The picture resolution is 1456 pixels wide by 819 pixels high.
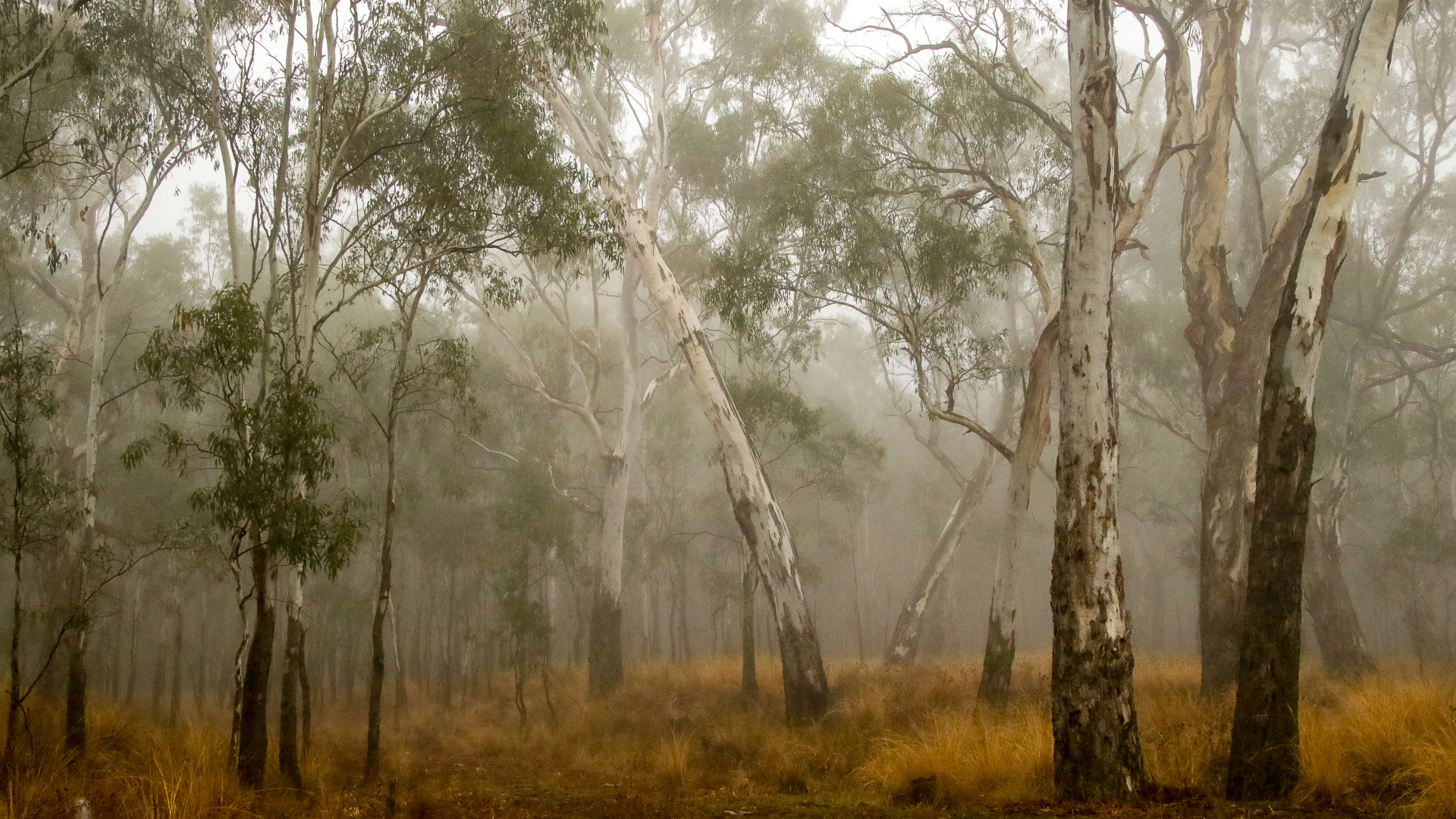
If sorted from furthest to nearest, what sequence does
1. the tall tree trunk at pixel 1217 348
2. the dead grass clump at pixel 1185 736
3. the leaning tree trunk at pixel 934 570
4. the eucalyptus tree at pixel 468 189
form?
the leaning tree trunk at pixel 934 570, the eucalyptus tree at pixel 468 189, the tall tree trunk at pixel 1217 348, the dead grass clump at pixel 1185 736

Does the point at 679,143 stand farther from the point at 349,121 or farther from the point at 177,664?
the point at 177,664

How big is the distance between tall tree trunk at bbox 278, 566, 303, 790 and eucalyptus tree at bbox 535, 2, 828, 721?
15.6 feet

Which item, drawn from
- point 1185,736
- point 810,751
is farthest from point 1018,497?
point 1185,736

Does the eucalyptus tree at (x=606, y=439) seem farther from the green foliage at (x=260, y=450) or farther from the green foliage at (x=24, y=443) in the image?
the green foliage at (x=260, y=450)

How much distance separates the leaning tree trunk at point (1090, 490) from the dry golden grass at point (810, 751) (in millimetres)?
529

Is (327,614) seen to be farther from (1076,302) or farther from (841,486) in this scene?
(1076,302)

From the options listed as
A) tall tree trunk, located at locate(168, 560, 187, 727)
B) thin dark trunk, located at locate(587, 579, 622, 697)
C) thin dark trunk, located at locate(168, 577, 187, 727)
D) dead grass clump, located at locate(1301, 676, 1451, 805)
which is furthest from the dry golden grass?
tall tree trunk, located at locate(168, 560, 187, 727)

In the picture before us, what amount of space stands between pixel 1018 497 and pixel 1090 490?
472cm

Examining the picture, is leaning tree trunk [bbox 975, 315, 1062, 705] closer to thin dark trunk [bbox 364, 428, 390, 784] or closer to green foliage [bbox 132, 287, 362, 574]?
thin dark trunk [bbox 364, 428, 390, 784]

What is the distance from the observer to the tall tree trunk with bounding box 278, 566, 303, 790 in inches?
305

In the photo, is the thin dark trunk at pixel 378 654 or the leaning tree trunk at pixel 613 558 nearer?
the thin dark trunk at pixel 378 654

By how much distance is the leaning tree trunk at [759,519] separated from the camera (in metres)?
10.6

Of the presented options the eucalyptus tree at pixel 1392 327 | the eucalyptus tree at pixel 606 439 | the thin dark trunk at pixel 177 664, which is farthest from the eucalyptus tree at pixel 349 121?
the eucalyptus tree at pixel 1392 327

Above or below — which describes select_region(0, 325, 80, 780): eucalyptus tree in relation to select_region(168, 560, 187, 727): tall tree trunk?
above
